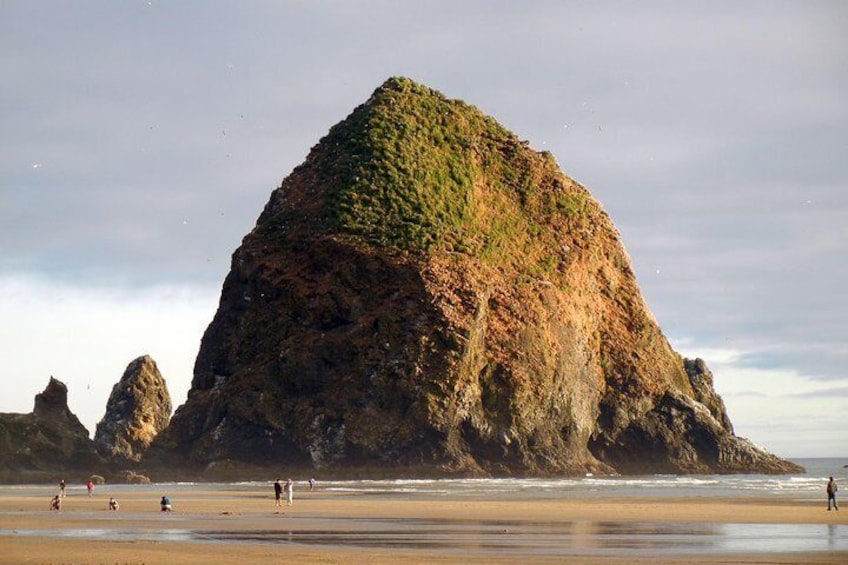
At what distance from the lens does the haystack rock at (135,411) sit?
424 ft

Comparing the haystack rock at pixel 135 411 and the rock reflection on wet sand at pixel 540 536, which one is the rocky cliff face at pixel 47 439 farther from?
the rock reflection on wet sand at pixel 540 536

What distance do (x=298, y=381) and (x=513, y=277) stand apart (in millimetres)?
26213

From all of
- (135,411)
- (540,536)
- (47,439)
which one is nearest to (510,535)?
(540,536)

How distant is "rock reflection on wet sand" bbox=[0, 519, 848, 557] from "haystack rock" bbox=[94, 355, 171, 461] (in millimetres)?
87109

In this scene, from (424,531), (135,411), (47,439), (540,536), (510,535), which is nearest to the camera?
(540,536)

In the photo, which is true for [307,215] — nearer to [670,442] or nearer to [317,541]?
[670,442]

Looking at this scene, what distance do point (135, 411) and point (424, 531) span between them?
3864 inches

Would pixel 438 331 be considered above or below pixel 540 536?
above

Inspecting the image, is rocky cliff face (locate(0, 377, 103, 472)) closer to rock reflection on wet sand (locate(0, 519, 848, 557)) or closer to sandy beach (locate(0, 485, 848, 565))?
sandy beach (locate(0, 485, 848, 565))

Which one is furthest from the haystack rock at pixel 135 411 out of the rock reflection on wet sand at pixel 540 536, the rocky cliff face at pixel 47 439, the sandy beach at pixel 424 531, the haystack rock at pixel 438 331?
the rock reflection on wet sand at pixel 540 536

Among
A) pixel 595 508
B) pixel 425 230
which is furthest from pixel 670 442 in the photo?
pixel 595 508

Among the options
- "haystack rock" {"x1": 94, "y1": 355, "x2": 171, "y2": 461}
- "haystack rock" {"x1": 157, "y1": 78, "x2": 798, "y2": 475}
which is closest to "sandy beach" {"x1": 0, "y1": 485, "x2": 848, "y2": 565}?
"haystack rock" {"x1": 157, "y1": 78, "x2": 798, "y2": 475}

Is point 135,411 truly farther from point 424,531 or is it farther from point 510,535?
point 510,535

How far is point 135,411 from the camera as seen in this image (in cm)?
13275
